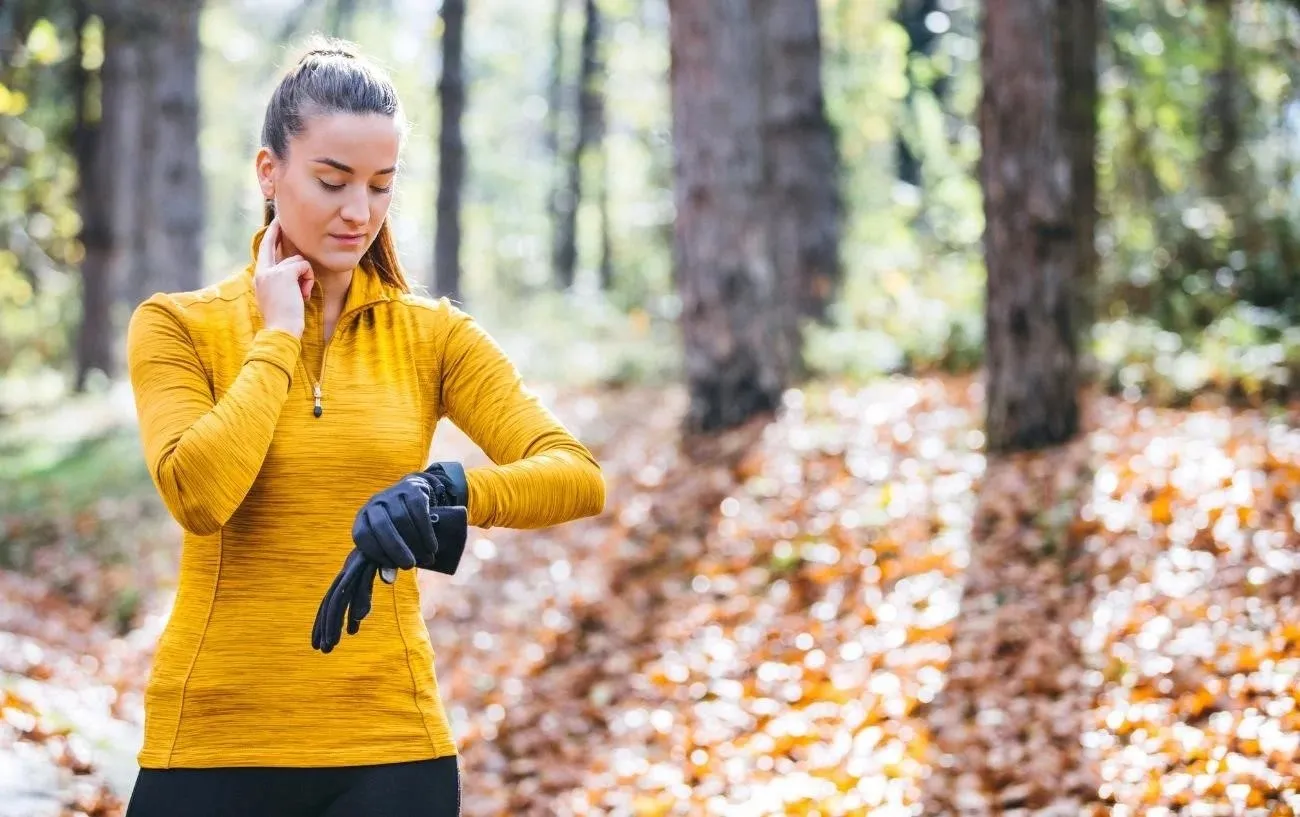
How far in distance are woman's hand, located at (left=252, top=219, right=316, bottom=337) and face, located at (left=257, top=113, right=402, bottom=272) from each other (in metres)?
0.07

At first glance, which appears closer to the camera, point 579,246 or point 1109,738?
point 1109,738

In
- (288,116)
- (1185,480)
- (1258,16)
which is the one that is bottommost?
(1185,480)

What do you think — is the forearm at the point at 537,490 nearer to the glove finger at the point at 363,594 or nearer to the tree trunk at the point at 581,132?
the glove finger at the point at 363,594

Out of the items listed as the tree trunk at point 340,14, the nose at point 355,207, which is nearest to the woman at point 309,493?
the nose at point 355,207

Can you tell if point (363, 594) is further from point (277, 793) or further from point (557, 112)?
point (557, 112)

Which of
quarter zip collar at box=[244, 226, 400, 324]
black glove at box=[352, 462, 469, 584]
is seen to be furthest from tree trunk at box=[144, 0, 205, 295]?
black glove at box=[352, 462, 469, 584]

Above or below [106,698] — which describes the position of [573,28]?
above

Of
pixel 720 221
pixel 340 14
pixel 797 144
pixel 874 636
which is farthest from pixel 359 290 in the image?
pixel 340 14

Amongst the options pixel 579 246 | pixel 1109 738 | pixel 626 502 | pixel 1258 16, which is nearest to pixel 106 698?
pixel 626 502

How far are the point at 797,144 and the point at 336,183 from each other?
12788 mm

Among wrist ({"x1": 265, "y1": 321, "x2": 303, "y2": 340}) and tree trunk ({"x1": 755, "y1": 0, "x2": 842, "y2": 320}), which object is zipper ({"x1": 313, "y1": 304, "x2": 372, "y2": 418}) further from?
tree trunk ({"x1": 755, "y1": 0, "x2": 842, "y2": 320})

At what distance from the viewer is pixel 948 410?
34.9 ft

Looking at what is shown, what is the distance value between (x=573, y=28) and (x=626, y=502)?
93.7 ft

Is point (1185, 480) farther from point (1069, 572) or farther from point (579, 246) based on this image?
point (579, 246)
